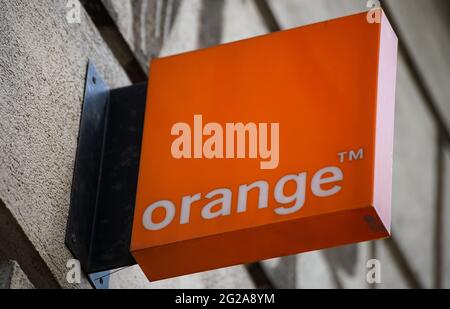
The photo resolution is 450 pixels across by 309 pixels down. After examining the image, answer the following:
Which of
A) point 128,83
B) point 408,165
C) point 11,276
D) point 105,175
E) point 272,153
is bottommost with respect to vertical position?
point 11,276

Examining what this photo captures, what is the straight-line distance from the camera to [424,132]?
9305 mm

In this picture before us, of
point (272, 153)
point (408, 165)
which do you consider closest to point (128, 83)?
point (272, 153)

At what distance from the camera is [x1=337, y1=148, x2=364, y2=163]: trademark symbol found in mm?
3896

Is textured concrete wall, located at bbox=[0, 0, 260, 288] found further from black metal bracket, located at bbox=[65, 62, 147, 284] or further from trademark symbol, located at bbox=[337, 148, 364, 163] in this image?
trademark symbol, located at bbox=[337, 148, 364, 163]

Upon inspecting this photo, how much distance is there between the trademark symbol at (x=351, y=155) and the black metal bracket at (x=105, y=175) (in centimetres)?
96

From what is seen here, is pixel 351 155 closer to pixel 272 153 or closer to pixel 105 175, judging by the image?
pixel 272 153

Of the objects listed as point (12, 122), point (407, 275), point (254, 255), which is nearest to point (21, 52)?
point (12, 122)

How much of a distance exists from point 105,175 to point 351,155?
122cm

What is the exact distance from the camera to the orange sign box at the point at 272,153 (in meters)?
3.89

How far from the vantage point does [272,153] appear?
4055mm

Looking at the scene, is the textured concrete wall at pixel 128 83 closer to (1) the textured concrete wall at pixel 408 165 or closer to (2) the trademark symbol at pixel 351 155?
(1) the textured concrete wall at pixel 408 165

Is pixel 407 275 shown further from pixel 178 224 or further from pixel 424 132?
pixel 178 224

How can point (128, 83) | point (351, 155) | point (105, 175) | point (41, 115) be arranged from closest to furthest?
point (351, 155) < point (41, 115) < point (105, 175) < point (128, 83)

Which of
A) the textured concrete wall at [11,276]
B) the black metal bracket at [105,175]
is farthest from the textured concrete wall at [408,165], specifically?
the textured concrete wall at [11,276]
